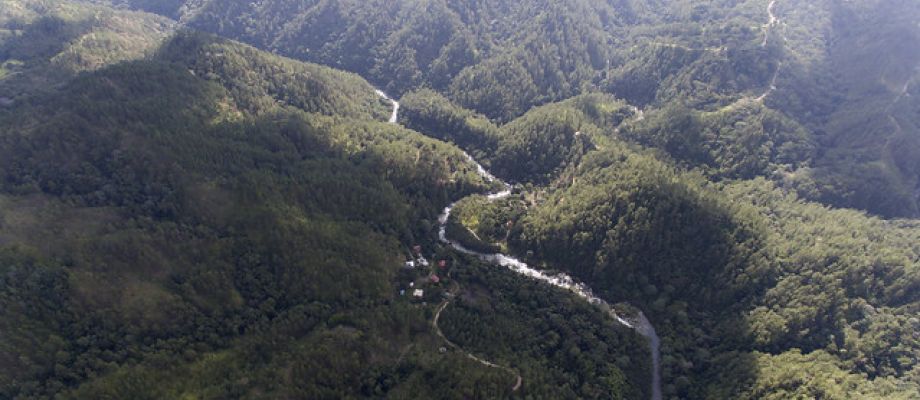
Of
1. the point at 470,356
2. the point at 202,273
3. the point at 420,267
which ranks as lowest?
the point at 470,356

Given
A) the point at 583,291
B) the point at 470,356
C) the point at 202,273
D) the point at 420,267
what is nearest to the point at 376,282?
the point at 420,267

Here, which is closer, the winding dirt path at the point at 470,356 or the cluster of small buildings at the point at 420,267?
the winding dirt path at the point at 470,356

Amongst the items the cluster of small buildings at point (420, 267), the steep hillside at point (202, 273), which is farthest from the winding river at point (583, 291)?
the cluster of small buildings at point (420, 267)

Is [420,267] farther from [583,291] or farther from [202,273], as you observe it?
[202,273]

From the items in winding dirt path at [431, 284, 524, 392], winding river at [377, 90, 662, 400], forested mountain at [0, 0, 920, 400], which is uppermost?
forested mountain at [0, 0, 920, 400]

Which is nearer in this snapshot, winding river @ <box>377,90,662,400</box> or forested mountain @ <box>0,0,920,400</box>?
forested mountain @ <box>0,0,920,400</box>

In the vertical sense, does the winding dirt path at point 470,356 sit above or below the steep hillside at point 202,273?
below

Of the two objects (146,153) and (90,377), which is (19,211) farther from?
(90,377)

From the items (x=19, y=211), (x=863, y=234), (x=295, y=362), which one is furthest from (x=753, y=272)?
(x=19, y=211)

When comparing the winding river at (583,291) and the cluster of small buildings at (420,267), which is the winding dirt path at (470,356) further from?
the winding river at (583,291)

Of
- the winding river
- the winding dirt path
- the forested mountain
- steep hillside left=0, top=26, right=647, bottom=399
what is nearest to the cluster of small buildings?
the forested mountain

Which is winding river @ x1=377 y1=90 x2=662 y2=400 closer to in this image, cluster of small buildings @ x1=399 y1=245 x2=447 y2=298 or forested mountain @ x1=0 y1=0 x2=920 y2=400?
forested mountain @ x1=0 y1=0 x2=920 y2=400
